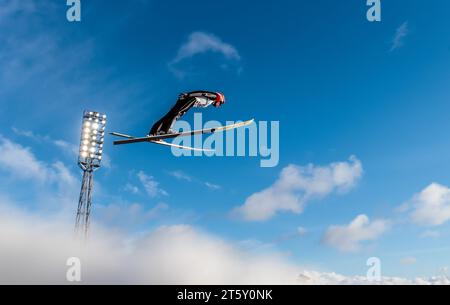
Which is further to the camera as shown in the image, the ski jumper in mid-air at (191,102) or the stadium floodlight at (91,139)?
the stadium floodlight at (91,139)

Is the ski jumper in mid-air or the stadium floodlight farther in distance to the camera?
the stadium floodlight

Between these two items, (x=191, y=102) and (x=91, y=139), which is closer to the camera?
(x=191, y=102)

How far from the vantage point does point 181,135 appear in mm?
25922

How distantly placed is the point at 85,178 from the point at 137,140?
2086cm
